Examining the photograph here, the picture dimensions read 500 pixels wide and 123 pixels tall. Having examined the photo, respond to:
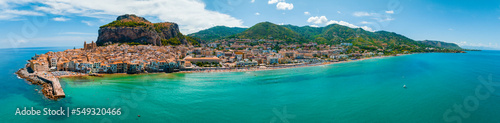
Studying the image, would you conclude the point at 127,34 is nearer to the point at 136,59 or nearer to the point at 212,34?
the point at 136,59

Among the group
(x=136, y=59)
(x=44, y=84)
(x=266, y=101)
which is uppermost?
(x=136, y=59)

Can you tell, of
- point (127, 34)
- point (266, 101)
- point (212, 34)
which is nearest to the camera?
point (266, 101)

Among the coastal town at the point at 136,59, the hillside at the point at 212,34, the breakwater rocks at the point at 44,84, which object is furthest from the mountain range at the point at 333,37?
the breakwater rocks at the point at 44,84

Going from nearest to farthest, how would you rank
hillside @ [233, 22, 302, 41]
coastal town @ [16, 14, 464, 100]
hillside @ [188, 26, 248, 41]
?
1. coastal town @ [16, 14, 464, 100]
2. hillside @ [233, 22, 302, 41]
3. hillside @ [188, 26, 248, 41]

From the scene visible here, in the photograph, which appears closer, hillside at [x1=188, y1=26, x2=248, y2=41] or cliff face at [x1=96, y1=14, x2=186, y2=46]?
cliff face at [x1=96, y1=14, x2=186, y2=46]

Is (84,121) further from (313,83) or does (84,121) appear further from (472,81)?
(472,81)

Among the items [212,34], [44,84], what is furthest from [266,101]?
[212,34]

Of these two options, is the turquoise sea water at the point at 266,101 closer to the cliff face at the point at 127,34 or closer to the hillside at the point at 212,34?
the cliff face at the point at 127,34

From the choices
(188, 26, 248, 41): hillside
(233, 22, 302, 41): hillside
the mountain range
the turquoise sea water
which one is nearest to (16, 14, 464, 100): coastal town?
the turquoise sea water

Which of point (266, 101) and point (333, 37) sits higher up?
point (333, 37)

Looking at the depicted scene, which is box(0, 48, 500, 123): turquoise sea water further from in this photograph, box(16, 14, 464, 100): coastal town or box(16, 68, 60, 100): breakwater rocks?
box(16, 14, 464, 100): coastal town

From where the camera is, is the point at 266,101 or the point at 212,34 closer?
the point at 266,101
